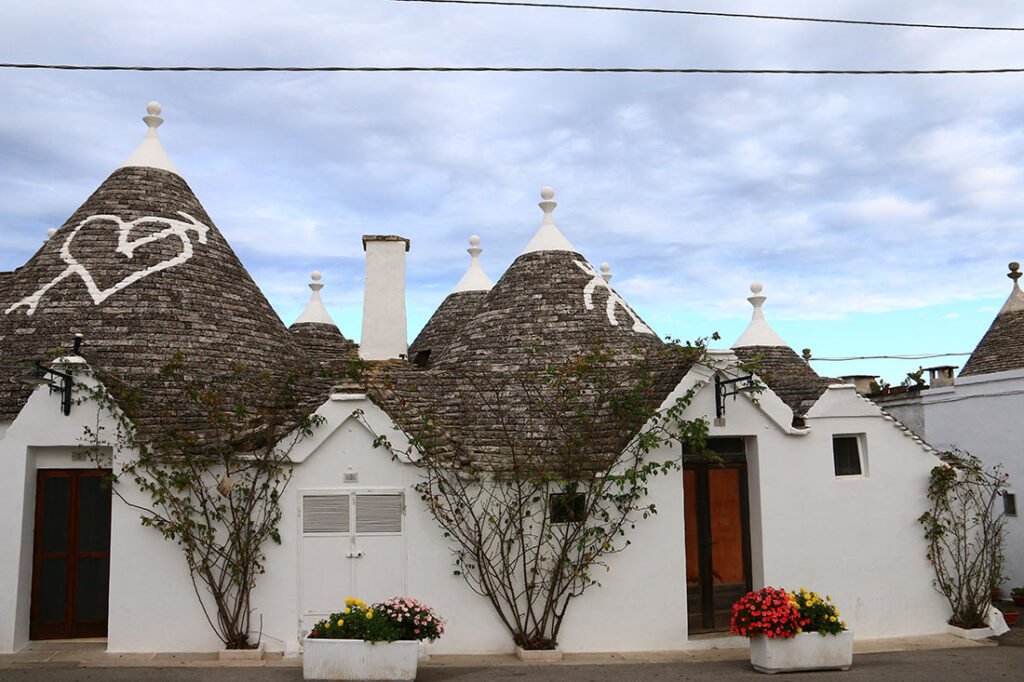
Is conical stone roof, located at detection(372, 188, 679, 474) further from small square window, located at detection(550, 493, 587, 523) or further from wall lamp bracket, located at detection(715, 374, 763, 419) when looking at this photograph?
wall lamp bracket, located at detection(715, 374, 763, 419)

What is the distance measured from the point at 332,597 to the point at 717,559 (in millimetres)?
5491

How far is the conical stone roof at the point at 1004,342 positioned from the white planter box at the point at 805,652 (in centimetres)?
1178

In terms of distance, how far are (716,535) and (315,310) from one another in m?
11.0

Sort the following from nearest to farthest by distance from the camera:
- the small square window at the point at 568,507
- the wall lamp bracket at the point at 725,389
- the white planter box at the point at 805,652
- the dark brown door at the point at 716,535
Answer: the white planter box at the point at 805,652, the small square window at the point at 568,507, the wall lamp bracket at the point at 725,389, the dark brown door at the point at 716,535

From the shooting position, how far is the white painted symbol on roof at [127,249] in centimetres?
1225

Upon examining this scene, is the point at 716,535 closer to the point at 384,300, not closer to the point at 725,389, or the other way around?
the point at 725,389

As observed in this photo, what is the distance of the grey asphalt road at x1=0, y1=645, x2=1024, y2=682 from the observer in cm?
930

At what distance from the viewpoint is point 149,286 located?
1240cm

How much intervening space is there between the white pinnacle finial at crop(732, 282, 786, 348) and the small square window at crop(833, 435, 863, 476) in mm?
5436

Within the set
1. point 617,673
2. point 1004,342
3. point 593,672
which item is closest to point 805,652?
point 617,673

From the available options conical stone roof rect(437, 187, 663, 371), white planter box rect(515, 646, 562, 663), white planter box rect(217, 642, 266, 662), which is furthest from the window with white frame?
conical stone roof rect(437, 187, 663, 371)

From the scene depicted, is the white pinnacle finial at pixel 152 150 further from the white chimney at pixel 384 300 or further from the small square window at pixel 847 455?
the small square window at pixel 847 455

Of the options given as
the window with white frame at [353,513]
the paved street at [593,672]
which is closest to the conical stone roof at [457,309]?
the window with white frame at [353,513]

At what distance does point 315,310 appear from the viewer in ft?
62.7
